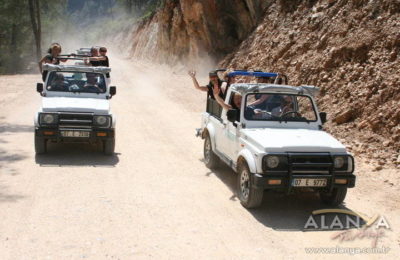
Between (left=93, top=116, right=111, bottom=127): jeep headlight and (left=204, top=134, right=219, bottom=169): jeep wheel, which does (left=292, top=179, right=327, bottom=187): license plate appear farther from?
(left=93, top=116, right=111, bottom=127): jeep headlight

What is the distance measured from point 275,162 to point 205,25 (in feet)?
73.8

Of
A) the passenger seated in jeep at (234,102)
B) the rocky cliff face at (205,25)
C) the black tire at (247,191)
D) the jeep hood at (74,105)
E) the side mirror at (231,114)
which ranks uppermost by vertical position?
the rocky cliff face at (205,25)

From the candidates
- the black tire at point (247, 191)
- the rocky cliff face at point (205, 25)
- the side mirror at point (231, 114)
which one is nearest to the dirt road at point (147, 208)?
the black tire at point (247, 191)

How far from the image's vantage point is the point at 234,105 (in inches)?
335

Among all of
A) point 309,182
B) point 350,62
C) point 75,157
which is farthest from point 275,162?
point 350,62

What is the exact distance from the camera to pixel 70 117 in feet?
30.5

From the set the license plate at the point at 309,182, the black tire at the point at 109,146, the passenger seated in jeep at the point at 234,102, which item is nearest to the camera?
the license plate at the point at 309,182

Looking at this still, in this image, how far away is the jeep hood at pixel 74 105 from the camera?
9273 millimetres

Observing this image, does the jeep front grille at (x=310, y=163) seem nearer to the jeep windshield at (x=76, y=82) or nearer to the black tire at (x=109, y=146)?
the black tire at (x=109, y=146)

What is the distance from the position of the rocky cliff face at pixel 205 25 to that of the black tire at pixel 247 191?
58.5 feet

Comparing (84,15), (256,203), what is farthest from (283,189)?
(84,15)

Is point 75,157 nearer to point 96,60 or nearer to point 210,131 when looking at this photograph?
point 210,131

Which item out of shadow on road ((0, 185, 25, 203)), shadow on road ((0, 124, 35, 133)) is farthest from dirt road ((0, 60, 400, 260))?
shadow on road ((0, 124, 35, 133))

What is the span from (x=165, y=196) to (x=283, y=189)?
1.96m
